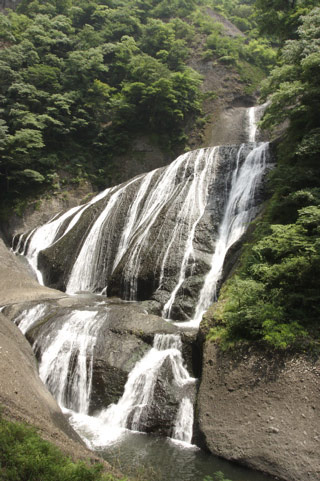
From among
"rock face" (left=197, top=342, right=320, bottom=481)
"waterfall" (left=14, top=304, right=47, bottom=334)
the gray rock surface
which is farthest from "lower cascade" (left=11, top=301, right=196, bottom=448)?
the gray rock surface

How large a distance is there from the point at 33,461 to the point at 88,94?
1217 inches

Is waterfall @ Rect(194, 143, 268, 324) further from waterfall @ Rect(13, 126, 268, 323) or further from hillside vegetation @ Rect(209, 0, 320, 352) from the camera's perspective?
hillside vegetation @ Rect(209, 0, 320, 352)

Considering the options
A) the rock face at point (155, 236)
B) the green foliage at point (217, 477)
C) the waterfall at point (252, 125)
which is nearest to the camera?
the green foliage at point (217, 477)

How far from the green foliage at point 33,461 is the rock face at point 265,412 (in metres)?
3.03

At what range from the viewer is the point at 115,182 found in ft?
92.7

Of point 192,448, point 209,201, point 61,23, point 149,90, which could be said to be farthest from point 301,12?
point 61,23

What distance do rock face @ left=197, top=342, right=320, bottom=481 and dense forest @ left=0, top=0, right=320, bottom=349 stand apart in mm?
495

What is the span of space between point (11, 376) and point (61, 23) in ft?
128

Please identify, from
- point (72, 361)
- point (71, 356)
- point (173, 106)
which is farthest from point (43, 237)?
point (173, 106)

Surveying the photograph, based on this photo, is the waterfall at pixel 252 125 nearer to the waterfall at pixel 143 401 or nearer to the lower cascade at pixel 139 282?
the lower cascade at pixel 139 282

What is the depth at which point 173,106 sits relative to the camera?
29531 millimetres

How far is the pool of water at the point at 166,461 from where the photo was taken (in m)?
5.51

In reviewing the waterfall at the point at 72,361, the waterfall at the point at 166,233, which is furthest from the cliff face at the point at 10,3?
the waterfall at the point at 72,361

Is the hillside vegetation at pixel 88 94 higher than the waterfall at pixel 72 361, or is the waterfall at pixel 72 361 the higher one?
the hillside vegetation at pixel 88 94
